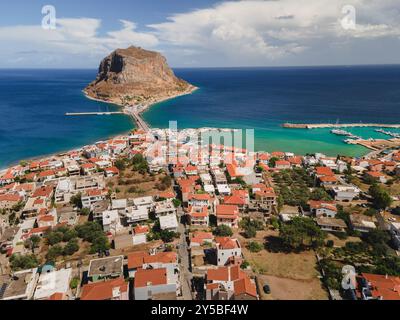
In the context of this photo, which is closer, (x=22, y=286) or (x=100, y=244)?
(x=22, y=286)

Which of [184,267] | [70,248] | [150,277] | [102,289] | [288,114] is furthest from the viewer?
[288,114]

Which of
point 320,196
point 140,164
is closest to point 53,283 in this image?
point 140,164

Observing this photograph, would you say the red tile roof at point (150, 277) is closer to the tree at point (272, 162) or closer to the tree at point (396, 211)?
the tree at point (396, 211)

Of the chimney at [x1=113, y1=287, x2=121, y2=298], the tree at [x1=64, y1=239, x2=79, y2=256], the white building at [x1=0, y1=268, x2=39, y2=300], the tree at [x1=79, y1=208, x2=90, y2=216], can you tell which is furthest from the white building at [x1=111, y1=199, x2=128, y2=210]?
the chimney at [x1=113, y1=287, x2=121, y2=298]

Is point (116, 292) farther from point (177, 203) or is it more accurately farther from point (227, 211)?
point (177, 203)

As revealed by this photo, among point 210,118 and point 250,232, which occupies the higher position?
point 210,118

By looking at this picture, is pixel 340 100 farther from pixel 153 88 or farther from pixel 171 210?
pixel 171 210
